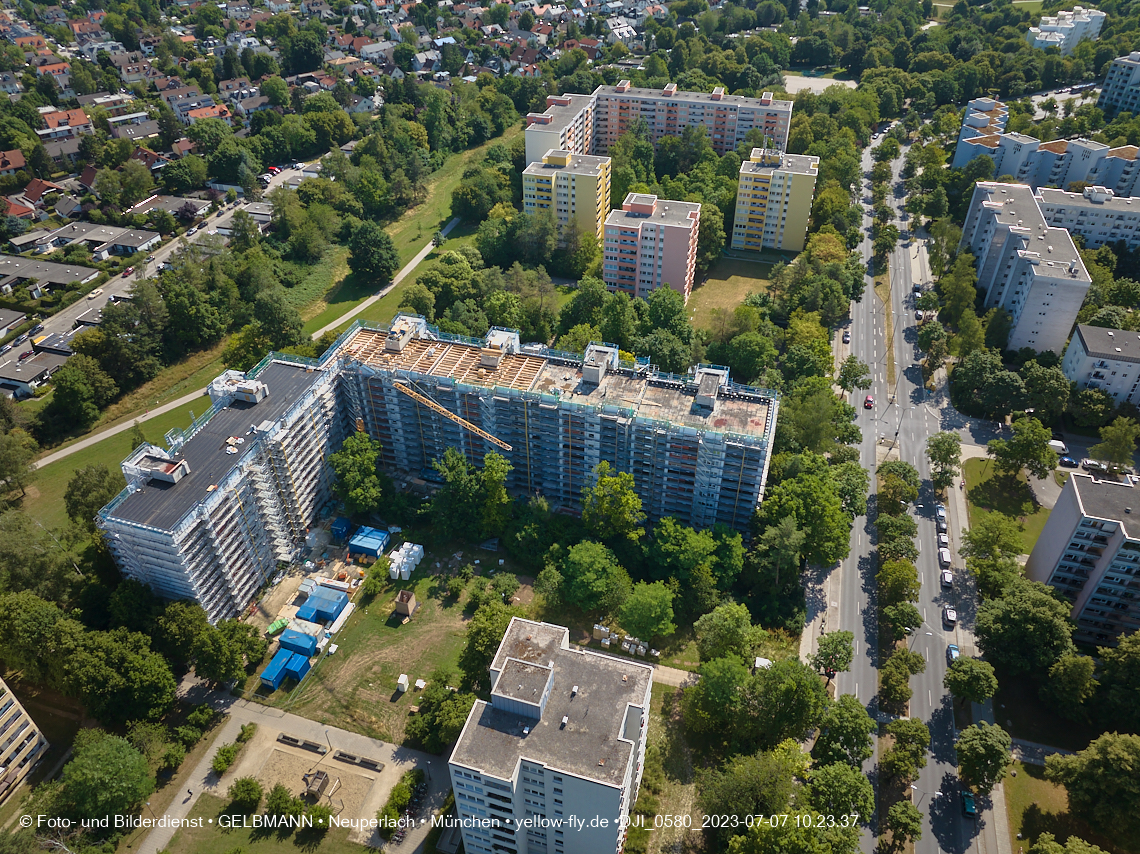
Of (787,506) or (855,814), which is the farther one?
(787,506)

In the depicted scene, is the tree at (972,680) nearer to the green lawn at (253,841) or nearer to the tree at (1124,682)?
the tree at (1124,682)

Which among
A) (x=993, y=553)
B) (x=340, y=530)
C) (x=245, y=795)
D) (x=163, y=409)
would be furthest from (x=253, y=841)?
(x=993, y=553)

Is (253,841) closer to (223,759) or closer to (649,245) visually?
(223,759)

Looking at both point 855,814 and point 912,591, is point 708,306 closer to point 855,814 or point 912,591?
point 912,591

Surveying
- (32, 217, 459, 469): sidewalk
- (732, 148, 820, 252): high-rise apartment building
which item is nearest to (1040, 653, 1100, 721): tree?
(732, 148, 820, 252): high-rise apartment building

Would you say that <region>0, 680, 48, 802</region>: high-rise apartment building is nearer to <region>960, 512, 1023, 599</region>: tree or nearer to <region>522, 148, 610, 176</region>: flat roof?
<region>960, 512, 1023, 599</region>: tree

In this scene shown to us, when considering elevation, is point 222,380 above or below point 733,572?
above

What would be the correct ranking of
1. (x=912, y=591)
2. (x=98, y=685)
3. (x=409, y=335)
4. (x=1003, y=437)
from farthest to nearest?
(x=1003, y=437) < (x=409, y=335) < (x=912, y=591) < (x=98, y=685)

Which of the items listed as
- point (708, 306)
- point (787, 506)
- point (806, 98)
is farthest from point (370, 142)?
Answer: point (787, 506)
